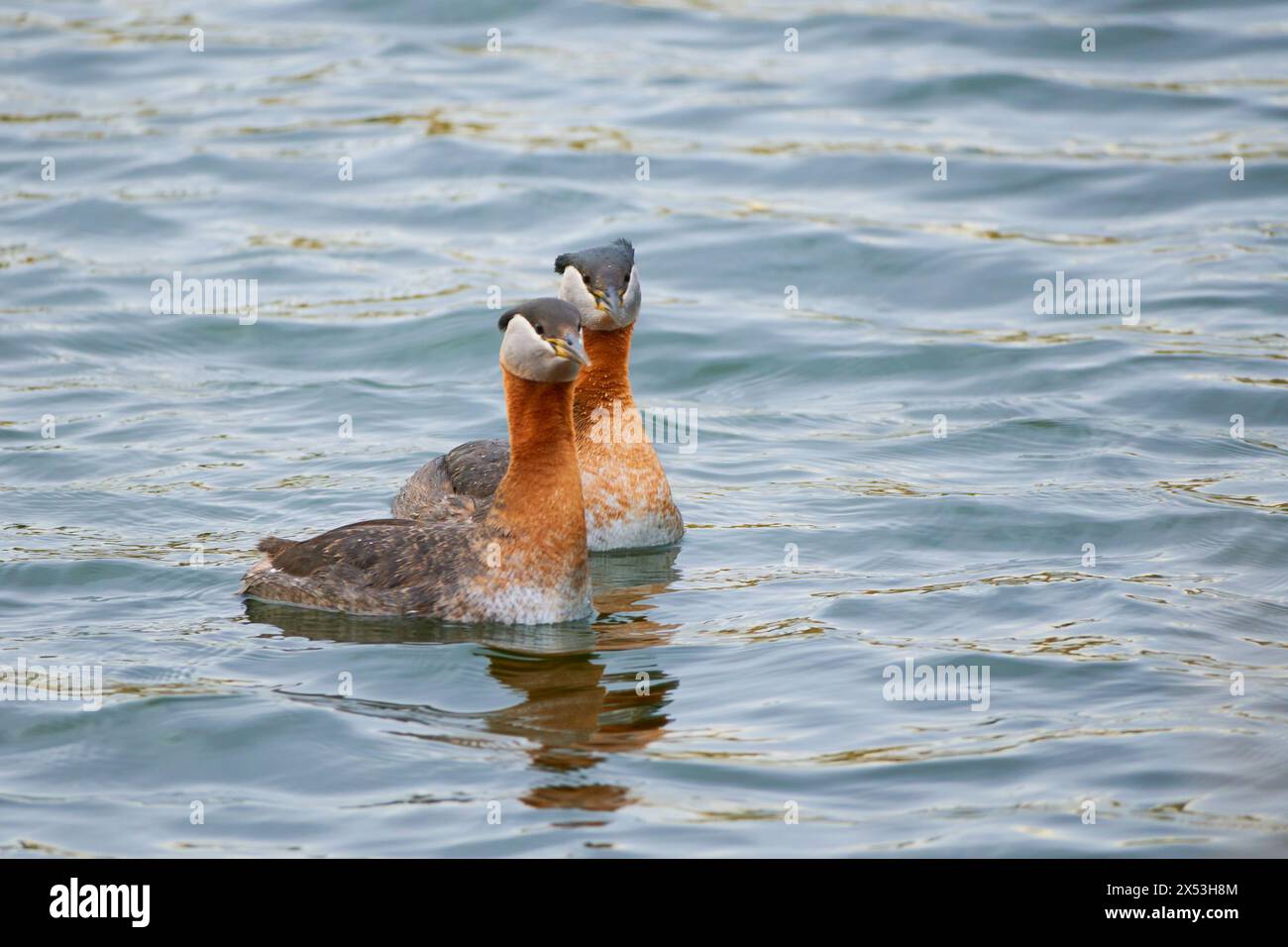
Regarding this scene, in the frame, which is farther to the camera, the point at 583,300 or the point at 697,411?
the point at 697,411

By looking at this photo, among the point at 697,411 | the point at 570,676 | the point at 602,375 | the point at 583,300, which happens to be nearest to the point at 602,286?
the point at 583,300

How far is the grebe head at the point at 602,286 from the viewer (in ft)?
42.4

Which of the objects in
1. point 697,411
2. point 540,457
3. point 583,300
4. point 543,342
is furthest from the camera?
point 697,411

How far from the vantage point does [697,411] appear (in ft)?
58.0

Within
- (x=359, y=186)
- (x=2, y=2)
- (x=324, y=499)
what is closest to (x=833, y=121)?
(x=359, y=186)

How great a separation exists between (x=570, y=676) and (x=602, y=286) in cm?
315

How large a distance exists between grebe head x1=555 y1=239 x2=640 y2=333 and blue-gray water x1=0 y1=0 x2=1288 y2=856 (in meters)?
1.84

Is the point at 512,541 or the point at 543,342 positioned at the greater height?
the point at 543,342

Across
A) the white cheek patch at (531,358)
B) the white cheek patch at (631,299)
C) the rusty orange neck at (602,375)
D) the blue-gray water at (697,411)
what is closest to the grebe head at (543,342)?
the white cheek patch at (531,358)

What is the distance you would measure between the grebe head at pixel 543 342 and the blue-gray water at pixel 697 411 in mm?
1756

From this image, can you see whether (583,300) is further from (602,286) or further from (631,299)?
(631,299)

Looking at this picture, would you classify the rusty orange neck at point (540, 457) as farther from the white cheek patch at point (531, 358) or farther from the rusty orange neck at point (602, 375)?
the rusty orange neck at point (602, 375)

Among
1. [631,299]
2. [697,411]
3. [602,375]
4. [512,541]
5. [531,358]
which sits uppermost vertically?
[631,299]

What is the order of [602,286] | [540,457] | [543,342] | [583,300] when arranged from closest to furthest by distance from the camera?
[543,342] → [540,457] → [602,286] → [583,300]
